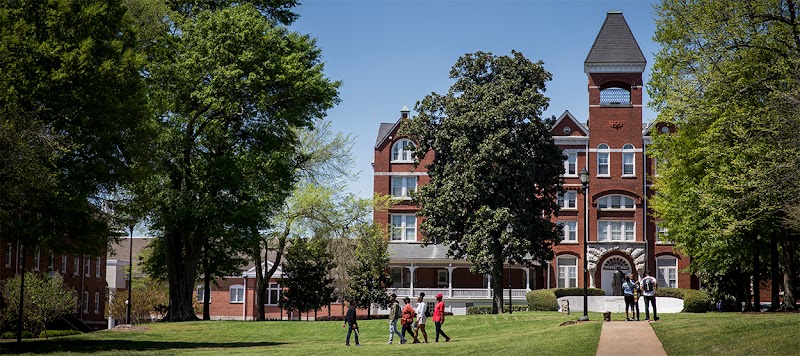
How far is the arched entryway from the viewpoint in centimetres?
6906

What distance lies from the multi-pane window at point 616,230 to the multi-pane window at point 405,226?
14034mm

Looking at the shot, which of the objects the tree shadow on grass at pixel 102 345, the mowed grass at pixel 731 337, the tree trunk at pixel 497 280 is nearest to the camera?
the mowed grass at pixel 731 337

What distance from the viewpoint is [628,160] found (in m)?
69.8

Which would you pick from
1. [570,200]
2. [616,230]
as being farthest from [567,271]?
[570,200]

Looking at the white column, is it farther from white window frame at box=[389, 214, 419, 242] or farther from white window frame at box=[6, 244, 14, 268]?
white window frame at box=[6, 244, 14, 268]

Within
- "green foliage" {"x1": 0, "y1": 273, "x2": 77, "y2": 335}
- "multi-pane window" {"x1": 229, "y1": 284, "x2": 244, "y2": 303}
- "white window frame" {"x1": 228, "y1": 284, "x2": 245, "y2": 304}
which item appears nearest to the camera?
"green foliage" {"x1": 0, "y1": 273, "x2": 77, "y2": 335}

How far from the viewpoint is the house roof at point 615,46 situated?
222ft

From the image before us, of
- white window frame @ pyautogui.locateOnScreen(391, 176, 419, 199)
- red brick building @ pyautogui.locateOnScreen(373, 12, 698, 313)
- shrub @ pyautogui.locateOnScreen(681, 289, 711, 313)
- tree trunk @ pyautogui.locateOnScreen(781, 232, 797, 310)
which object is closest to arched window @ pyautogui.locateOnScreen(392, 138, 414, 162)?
white window frame @ pyautogui.locateOnScreen(391, 176, 419, 199)

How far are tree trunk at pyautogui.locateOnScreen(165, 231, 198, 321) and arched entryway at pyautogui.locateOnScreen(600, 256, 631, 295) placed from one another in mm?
34004

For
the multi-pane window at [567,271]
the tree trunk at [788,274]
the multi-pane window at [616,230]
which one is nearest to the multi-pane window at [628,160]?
the multi-pane window at [616,230]

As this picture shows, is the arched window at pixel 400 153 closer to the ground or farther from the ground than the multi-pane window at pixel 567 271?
farther from the ground

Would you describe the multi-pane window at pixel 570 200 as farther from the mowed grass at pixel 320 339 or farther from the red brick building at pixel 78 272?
the red brick building at pixel 78 272

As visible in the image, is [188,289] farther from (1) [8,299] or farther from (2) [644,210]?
(2) [644,210]

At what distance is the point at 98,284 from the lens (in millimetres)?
73312
